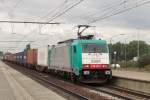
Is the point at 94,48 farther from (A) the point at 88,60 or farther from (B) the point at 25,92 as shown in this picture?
(B) the point at 25,92

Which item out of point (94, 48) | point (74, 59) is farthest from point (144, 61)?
point (74, 59)

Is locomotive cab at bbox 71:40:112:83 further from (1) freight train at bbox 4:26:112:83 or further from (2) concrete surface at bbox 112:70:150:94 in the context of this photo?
(2) concrete surface at bbox 112:70:150:94

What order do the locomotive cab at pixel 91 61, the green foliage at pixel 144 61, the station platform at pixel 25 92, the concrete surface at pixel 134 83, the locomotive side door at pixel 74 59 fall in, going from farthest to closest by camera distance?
the green foliage at pixel 144 61
the locomotive side door at pixel 74 59
the locomotive cab at pixel 91 61
the concrete surface at pixel 134 83
the station platform at pixel 25 92

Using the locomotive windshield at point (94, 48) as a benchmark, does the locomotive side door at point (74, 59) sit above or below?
below

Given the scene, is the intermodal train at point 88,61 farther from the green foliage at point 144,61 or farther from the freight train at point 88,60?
the green foliage at point 144,61

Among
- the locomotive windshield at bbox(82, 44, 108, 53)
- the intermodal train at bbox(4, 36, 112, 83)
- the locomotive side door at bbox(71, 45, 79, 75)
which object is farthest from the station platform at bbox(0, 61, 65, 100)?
the locomotive windshield at bbox(82, 44, 108, 53)

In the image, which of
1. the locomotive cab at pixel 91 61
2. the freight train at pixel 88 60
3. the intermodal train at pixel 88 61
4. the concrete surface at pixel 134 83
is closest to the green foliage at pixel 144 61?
the freight train at pixel 88 60

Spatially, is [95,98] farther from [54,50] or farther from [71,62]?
[54,50]

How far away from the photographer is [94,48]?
95.2 ft

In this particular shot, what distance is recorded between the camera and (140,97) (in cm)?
2053

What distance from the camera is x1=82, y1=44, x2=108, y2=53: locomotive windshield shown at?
28859 mm

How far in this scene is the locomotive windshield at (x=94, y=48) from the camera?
2886 centimetres

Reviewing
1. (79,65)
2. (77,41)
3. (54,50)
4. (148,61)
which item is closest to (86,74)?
(79,65)

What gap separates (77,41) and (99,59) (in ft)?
6.58
